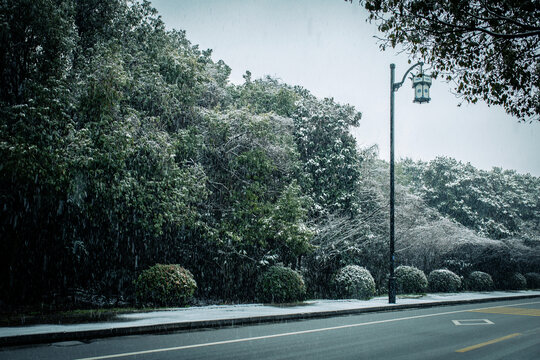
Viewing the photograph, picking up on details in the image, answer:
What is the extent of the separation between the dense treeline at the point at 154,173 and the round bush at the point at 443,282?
6.81 ft

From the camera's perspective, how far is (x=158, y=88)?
1655cm

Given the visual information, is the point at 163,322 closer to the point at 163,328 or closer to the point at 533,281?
the point at 163,328

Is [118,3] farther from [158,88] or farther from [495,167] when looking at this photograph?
[495,167]

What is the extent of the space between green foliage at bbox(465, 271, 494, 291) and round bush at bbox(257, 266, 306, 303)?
16.4 metres

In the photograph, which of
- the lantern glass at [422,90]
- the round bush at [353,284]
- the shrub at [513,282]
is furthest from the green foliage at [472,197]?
the lantern glass at [422,90]

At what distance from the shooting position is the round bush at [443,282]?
25.0m

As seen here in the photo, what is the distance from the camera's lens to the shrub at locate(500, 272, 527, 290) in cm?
3121

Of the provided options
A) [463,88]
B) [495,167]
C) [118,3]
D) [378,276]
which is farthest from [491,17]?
[495,167]

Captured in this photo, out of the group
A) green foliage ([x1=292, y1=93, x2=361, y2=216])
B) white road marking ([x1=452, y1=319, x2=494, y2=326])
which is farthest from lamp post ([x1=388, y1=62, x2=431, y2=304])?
green foliage ([x1=292, y1=93, x2=361, y2=216])

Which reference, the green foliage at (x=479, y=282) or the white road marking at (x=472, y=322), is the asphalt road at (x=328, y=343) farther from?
the green foliage at (x=479, y=282)

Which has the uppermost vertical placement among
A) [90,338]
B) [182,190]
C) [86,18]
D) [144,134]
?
[86,18]

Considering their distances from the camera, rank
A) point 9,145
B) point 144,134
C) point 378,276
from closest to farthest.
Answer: point 9,145
point 144,134
point 378,276

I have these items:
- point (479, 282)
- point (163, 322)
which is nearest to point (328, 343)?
point (163, 322)

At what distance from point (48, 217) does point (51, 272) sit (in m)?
2.45
